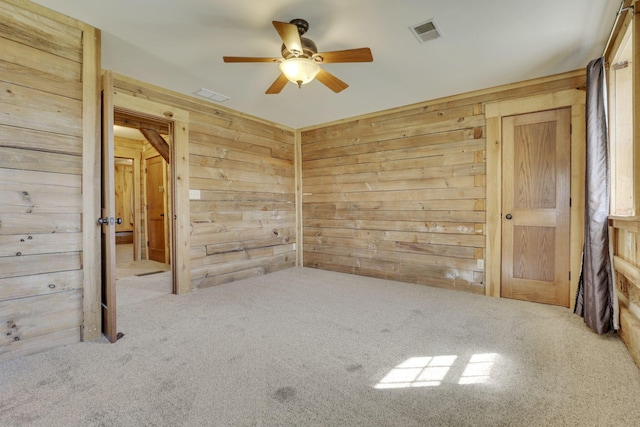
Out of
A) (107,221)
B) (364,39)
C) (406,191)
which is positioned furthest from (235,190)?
(364,39)

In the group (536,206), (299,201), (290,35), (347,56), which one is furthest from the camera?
(299,201)

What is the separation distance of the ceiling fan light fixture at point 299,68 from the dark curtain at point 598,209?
7.21ft

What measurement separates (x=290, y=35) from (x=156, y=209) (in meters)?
4.93

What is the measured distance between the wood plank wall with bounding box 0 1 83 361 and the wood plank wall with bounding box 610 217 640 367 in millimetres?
3683

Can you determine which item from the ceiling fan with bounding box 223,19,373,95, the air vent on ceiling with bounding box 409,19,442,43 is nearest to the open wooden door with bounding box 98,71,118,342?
the ceiling fan with bounding box 223,19,373,95

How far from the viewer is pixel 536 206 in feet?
10.3

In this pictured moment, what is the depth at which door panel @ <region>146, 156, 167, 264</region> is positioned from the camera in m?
5.66

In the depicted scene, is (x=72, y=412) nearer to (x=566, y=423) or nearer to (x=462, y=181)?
(x=566, y=423)

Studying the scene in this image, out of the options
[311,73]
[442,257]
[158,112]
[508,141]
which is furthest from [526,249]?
[158,112]

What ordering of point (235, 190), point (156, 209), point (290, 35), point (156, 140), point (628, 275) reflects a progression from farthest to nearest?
point (156, 209) → point (156, 140) → point (235, 190) → point (628, 275) → point (290, 35)

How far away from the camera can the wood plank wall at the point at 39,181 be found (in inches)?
78.1

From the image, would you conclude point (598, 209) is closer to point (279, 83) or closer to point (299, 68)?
point (299, 68)

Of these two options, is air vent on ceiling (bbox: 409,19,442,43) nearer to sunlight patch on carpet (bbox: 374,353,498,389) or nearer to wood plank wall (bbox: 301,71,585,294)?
wood plank wall (bbox: 301,71,585,294)

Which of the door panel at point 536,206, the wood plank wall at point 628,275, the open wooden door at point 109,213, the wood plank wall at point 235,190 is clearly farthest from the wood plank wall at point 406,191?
the open wooden door at point 109,213
